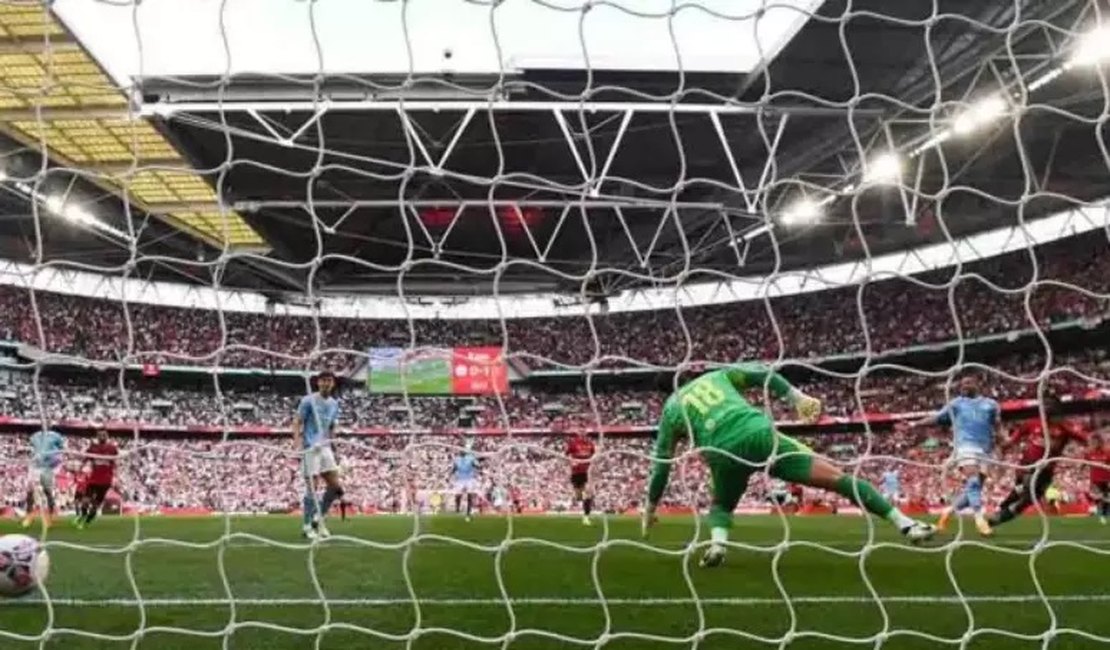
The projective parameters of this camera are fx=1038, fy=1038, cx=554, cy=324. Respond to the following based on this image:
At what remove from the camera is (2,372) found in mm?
29875

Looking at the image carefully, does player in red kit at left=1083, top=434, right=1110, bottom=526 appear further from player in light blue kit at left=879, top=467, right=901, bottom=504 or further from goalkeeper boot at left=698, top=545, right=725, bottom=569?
goalkeeper boot at left=698, top=545, right=725, bottom=569

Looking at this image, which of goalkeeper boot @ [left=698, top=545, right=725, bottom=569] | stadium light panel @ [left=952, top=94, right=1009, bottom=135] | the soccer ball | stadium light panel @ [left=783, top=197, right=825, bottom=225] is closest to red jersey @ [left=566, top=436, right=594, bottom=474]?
stadium light panel @ [left=783, top=197, right=825, bottom=225]

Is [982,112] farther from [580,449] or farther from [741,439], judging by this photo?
[580,449]

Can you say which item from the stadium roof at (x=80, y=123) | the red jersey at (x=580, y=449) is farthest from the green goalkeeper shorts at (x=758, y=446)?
the red jersey at (x=580, y=449)

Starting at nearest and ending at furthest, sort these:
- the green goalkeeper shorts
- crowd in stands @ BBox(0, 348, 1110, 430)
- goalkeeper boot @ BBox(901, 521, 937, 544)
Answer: the green goalkeeper shorts, goalkeeper boot @ BBox(901, 521, 937, 544), crowd in stands @ BBox(0, 348, 1110, 430)

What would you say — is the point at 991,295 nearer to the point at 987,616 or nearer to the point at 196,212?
the point at 196,212

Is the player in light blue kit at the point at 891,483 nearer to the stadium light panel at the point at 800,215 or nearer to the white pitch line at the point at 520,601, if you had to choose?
the stadium light panel at the point at 800,215

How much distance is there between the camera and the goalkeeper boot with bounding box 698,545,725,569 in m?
6.43

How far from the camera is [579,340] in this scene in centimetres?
3659

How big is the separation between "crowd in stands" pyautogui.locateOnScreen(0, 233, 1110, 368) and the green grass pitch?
1948 cm

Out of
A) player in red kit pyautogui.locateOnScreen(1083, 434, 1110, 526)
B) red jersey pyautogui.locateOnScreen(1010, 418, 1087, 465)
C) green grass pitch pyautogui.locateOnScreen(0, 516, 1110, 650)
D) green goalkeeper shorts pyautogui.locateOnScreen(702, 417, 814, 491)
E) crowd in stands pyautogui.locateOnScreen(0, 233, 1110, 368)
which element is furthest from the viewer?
crowd in stands pyautogui.locateOnScreen(0, 233, 1110, 368)

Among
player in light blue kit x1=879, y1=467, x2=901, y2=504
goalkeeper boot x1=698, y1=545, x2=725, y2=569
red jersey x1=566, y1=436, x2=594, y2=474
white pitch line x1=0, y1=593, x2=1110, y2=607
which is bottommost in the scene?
white pitch line x1=0, y1=593, x2=1110, y2=607

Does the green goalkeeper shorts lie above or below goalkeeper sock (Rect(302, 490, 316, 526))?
below

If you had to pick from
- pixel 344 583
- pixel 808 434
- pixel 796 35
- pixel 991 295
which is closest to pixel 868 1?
pixel 796 35
